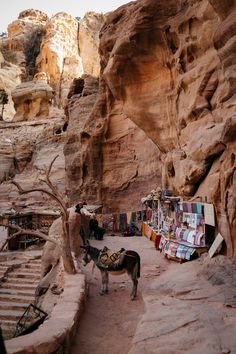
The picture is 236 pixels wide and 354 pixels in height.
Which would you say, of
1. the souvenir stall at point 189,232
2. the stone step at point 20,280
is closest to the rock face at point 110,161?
the stone step at point 20,280

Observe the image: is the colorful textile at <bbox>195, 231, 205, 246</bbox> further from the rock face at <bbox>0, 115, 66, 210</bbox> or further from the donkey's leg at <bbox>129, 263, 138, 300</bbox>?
the rock face at <bbox>0, 115, 66, 210</bbox>

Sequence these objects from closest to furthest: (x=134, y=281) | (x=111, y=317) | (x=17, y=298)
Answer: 1. (x=111, y=317)
2. (x=134, y=281)
3. (x=17, y=298)

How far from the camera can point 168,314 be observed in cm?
677

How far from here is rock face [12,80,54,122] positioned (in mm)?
47031

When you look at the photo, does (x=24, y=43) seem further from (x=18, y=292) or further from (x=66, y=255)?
(x=66, y=255)

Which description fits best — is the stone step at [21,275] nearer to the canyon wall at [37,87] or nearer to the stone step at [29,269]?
the stone step at [29,269]

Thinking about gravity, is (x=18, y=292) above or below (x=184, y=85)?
below

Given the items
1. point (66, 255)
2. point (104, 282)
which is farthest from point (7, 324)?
point (104, 282)

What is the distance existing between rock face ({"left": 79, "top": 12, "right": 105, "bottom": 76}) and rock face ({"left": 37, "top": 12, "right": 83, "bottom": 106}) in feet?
9.56

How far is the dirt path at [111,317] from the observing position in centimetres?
616

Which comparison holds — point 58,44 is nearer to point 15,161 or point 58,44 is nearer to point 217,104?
point 15,161

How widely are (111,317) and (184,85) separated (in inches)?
454

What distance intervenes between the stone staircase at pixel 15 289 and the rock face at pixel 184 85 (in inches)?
311

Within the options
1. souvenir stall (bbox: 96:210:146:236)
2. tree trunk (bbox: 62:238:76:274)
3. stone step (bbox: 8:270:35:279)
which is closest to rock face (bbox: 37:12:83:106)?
souvenir stall (bbox: 96:210:146:236)
